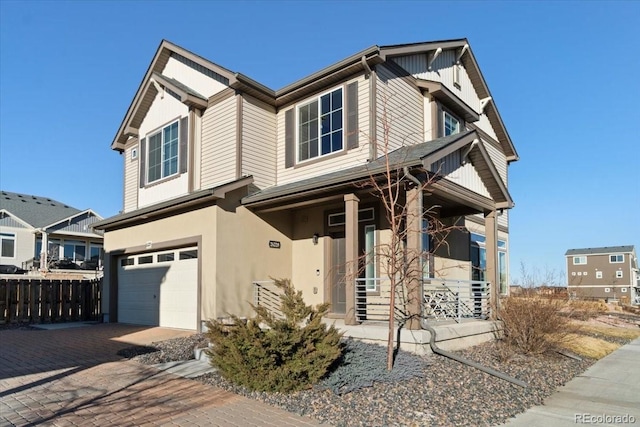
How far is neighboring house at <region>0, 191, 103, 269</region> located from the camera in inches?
1318

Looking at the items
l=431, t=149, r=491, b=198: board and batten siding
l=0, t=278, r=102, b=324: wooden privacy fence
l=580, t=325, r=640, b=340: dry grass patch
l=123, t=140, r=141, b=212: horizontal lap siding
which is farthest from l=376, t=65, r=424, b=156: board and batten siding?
l=0, t=278, r=102, b=324: wooden privacy fence

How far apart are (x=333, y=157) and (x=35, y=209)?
34.0 m

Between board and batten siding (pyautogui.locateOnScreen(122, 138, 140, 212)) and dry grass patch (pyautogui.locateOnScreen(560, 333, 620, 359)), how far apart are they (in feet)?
47.9

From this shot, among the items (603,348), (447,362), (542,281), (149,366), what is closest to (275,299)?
(149,366)

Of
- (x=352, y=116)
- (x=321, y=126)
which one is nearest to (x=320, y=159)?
(x=321, y=126)

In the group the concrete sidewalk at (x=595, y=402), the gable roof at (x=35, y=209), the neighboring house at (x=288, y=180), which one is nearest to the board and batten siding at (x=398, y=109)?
the neighboring house at (x=288, y=180)

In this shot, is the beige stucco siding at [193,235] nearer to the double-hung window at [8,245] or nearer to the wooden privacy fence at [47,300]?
the wooden privacy fence at [47,300]

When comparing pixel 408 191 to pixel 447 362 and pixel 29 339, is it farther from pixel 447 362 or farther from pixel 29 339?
pixel 29 339

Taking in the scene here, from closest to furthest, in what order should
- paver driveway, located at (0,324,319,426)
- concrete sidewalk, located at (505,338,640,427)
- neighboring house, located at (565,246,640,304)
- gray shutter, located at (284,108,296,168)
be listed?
paver driveway, located at (0,324,319,426), concrete sidewalk, located at (505,338,640,427), gray shutter, located at (284,108,296,168), neighboring house, located at (565,246,640,304)

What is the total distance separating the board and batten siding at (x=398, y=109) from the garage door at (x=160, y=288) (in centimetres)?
620

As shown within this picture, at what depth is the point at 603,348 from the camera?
12297 millimetres

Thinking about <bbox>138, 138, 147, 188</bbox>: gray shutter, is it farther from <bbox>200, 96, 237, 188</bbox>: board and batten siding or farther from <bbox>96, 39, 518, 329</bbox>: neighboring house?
<bbox>200, 96, 237, 188</bbox>: board and batten siding

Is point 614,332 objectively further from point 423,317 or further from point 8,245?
point 8,245

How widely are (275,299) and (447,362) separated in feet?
19.4
